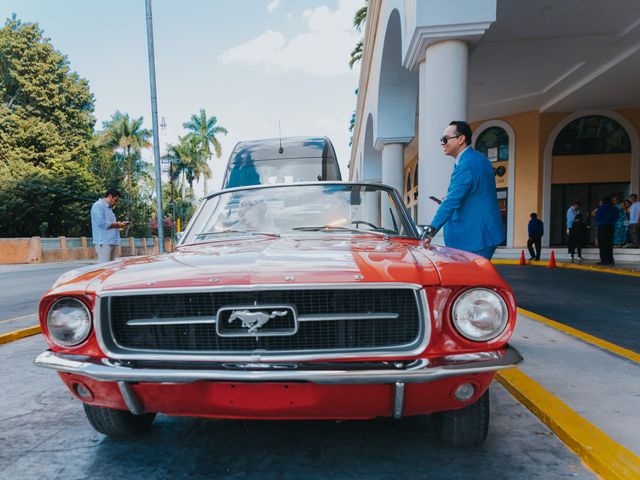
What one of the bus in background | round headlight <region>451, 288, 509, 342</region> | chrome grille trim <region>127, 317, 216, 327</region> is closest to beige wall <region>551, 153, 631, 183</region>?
the bus in background

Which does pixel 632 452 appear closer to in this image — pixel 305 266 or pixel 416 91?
pixel 305 266

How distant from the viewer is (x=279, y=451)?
2.01 metres

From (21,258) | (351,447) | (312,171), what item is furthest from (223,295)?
(21,258)

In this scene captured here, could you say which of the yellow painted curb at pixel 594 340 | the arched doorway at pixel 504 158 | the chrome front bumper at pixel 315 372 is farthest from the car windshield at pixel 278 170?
the arched doorway at pixel 504 158

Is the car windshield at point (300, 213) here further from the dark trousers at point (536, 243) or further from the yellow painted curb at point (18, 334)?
the dark trousers at point (536, 243)

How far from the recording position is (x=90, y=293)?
175 cm

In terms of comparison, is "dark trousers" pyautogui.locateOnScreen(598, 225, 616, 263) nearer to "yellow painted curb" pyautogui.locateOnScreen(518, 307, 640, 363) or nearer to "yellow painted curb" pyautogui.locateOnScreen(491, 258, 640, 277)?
"yellow painted curb" pyautogui.locateOnScreen(491, 258, 640, 277)

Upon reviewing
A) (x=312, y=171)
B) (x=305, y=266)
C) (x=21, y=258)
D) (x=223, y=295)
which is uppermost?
(x=312, y=171)

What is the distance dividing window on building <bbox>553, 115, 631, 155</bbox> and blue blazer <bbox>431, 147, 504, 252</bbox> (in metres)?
15.2

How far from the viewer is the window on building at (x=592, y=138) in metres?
15.6

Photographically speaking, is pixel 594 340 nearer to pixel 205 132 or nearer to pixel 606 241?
pixel 606 241

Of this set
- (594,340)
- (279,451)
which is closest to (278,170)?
(594,340)

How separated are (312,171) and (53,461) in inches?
261

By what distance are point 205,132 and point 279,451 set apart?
49543 mm
